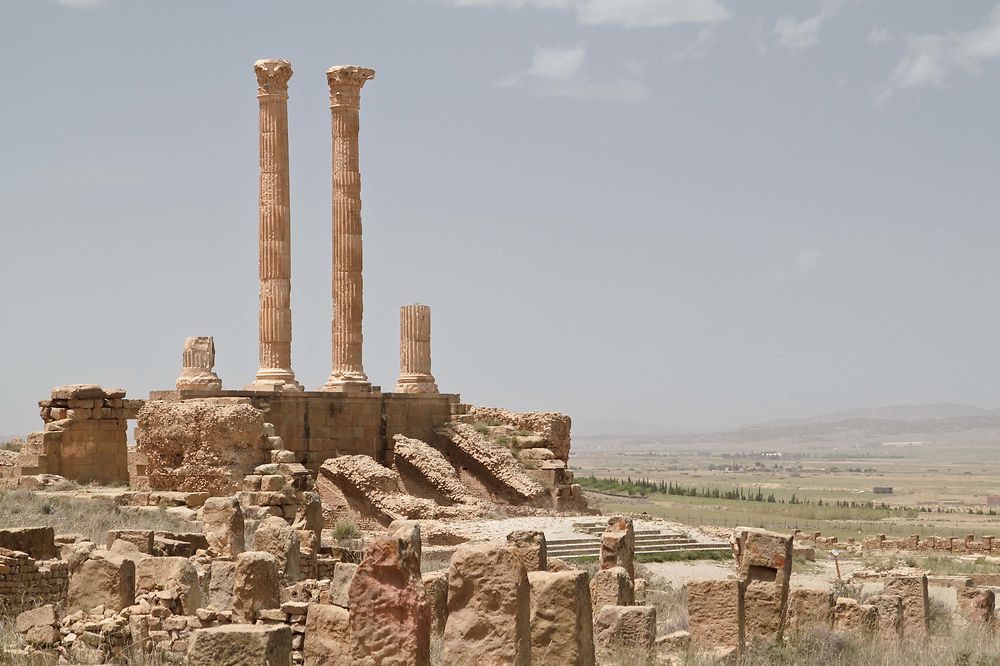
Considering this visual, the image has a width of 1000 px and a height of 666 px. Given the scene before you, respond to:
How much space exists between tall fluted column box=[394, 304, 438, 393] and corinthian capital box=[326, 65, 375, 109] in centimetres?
496

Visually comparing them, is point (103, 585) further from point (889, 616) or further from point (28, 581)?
point (889, 616)

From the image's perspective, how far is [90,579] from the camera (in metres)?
13.1

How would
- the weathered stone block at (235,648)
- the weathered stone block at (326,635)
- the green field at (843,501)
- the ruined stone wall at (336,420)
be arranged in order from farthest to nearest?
the green field at (843,501) → the ruined stone wall at (336,420) → the weathered stone block at (326,635) → the weathered stone block at (235,648)

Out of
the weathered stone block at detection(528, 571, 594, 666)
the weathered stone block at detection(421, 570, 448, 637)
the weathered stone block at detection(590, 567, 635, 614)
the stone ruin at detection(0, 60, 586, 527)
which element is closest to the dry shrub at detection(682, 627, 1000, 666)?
the weathered stone block at detection(590, 567, 635, 614)

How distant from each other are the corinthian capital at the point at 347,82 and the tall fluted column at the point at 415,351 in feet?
16.3

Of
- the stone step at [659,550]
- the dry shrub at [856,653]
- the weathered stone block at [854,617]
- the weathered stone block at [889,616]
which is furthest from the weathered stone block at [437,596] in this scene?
the stone step at [659,550]

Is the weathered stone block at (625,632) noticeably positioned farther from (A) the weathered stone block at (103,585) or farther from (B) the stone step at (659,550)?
(B) the stone step at (659,550)

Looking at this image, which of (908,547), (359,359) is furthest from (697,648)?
(908,547)

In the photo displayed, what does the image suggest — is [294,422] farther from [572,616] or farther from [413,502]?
[572,616]

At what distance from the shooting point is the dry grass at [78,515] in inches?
770

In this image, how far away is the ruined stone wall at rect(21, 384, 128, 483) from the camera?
27203 mm

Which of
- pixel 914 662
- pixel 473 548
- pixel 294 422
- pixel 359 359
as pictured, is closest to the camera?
pixel 473 548

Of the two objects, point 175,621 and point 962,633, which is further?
point 962,633

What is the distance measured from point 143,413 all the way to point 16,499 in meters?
4.71
